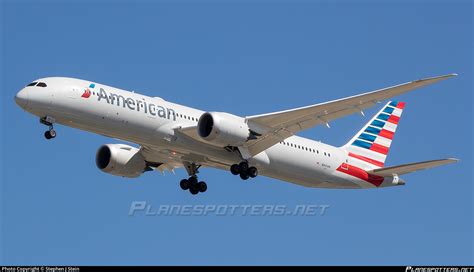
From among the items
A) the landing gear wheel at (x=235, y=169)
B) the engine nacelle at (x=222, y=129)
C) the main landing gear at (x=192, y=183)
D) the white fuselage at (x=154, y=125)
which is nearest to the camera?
the white fuselage at (x=154, y=125)

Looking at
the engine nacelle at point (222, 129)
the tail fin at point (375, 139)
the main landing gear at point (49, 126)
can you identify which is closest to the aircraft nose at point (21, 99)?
the main landing gear at point (49, 126)

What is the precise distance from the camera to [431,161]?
46.3 m

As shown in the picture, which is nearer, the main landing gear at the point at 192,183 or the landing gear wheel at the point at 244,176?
the landing gear wheel at the point at 244,176

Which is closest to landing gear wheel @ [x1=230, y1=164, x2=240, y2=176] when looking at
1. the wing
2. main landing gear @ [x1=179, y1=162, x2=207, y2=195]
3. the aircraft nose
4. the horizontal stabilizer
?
the wing

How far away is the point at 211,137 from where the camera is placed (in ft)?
→ 148

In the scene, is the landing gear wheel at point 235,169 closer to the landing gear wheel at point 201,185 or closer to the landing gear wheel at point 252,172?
the landing gear wheel at point 252,172

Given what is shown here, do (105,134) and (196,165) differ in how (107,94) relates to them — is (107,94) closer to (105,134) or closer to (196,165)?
(105,134)

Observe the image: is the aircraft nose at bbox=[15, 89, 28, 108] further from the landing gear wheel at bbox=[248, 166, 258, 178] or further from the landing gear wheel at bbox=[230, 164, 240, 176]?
the landing gear wheel at bbox=[248, 166, 258, 178]

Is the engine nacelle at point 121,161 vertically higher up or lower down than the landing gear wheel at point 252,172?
higher up

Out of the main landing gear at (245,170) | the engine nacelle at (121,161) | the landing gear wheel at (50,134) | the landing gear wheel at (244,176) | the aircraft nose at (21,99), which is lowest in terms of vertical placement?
the landing gear wheel at (244,176)

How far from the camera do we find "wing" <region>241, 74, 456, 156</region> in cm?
4356

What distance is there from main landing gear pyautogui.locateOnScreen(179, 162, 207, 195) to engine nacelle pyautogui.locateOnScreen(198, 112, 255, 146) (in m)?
4.76

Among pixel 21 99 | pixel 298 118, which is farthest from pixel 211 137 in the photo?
pixel 21 99

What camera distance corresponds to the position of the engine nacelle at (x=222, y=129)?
45.0 metres
